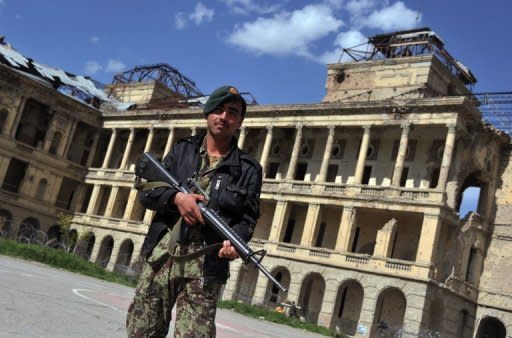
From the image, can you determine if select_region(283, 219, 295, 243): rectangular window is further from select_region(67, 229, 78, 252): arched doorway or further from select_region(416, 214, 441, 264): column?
select_region(67, 229, 78, 252): arched doorway

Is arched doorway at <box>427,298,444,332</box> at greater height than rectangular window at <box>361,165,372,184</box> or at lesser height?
lesser

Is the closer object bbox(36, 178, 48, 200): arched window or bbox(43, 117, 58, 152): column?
bbox(43, 117, 58, 152): column

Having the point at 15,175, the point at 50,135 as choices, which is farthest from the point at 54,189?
the point at 50,135

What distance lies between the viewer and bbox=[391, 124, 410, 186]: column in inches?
1353

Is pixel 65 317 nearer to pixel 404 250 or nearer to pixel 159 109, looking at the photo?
pixel 404 250

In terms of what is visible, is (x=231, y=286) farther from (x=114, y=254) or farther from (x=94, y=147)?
(x=94, y=147)

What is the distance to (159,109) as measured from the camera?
4959 centimetres

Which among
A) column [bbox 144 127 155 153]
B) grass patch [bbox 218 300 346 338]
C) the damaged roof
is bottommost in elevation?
grass patch [bbox 218 300 346 338]

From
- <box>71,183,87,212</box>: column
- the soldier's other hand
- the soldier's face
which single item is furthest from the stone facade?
the soldier's other hand

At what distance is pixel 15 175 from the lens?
1919 inches

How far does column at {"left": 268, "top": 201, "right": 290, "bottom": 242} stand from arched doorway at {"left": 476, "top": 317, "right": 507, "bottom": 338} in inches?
509

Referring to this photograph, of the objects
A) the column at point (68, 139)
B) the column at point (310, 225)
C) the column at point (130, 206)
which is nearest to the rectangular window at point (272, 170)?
the column at point (310, 225)

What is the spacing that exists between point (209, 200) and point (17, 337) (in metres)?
3.71

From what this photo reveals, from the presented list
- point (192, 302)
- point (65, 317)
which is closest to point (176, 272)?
point (192, 302)
